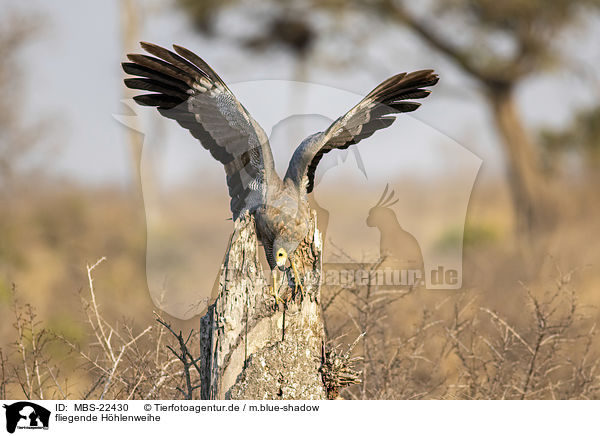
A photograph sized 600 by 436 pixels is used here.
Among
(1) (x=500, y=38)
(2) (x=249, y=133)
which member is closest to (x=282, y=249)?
(2) (x=249, y=133)

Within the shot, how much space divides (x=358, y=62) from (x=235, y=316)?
1094cm

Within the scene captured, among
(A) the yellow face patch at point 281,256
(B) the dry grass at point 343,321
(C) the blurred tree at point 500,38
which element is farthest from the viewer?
(C) the blurred tree at point 500,38

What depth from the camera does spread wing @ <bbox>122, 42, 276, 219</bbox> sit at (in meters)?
3.02

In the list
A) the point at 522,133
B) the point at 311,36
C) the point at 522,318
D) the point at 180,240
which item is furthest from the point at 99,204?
the point at 522,318

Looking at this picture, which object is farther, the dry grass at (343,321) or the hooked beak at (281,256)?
the dry grass at (343,321)

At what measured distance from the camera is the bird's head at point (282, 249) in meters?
3.08

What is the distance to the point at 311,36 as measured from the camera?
14188 millimetres

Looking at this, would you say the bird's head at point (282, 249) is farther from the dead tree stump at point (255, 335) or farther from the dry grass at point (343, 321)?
the dry grass at point (343, 321)

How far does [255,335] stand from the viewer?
2998mm
